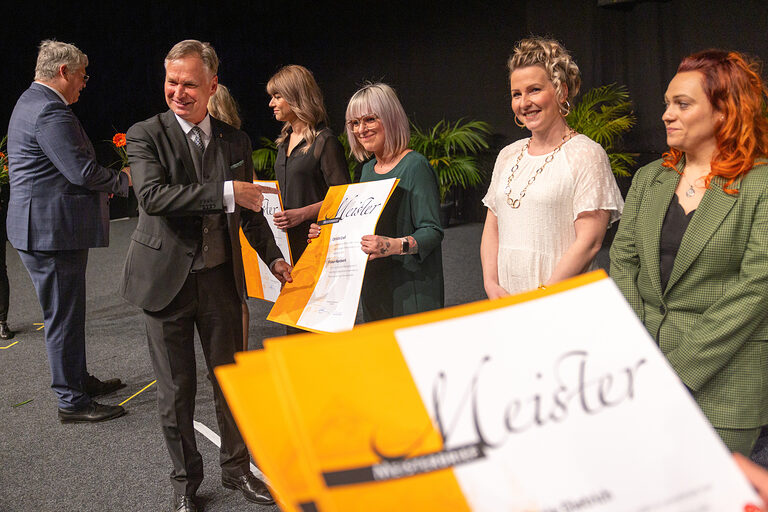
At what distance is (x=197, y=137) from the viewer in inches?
81.0

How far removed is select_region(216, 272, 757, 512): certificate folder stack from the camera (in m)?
0.41

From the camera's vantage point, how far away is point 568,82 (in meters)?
1.85

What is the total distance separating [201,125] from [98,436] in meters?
1.77

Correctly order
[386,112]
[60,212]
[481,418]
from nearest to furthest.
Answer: [481,418] → [386,112] → [60,212]

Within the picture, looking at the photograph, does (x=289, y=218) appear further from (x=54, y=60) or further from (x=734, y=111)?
(x=734, y=111)

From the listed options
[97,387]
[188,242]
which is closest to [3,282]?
[97,387]

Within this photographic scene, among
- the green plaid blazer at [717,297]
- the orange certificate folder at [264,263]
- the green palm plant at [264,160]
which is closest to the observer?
the green plaid blazer at [717,297]

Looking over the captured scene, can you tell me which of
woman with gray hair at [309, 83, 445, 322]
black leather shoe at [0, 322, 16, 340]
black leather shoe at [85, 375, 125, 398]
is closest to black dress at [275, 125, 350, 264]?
woman with gray hair at [309, 83, 445, 322]

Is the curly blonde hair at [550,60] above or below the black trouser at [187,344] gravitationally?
above

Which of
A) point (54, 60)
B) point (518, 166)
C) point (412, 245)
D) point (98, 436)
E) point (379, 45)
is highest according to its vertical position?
point (379, 45)

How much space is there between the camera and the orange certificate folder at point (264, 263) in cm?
286

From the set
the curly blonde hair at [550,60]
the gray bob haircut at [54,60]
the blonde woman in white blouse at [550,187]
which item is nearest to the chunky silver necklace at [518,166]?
the blonde woman in white blouse at [550,187]

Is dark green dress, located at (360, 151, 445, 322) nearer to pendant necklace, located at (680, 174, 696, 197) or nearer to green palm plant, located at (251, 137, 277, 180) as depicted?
pendant necklace, located at (680, 174, 696, 197)

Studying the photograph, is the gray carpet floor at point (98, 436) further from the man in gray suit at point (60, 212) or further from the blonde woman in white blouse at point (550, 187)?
the blonde woman in white blouse at point (550, 187)
